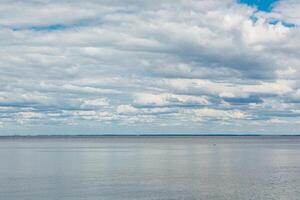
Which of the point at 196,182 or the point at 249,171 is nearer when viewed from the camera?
the point at 196,182

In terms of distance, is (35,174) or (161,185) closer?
(161,185)

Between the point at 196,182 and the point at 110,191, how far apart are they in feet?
53.0

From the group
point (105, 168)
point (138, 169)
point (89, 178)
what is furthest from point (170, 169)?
point (89, 178)

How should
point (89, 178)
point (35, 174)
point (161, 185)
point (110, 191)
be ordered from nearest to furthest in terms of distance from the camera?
point (110, 191)
point (161, 185)
point (89, 178)
point (35, 174)

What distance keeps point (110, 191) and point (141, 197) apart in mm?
6247

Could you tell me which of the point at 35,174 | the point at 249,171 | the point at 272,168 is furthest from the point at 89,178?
the point at 272,168

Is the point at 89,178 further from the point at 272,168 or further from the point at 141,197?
the point at 272,168

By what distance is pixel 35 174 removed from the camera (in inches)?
3438

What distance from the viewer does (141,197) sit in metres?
60.1

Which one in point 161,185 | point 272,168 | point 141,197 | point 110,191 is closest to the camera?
point 141,197

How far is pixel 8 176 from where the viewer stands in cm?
8375

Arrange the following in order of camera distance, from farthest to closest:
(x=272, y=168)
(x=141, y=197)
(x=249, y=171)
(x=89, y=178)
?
(x=272, y=168) < (x=249, y=171) < (x=89, y=178) < (x=141, y=197)

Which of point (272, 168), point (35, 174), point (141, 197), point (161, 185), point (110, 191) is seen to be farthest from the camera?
point (272, 168)

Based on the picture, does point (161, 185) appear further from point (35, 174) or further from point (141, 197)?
point (35, 174)
